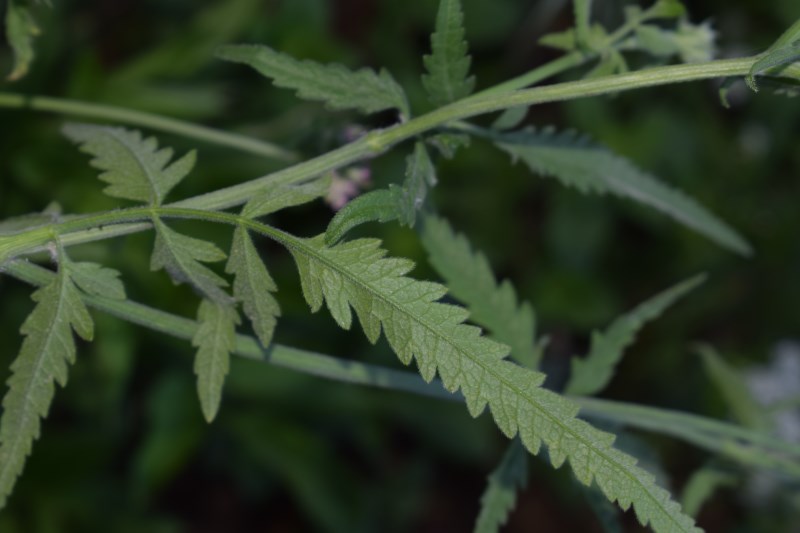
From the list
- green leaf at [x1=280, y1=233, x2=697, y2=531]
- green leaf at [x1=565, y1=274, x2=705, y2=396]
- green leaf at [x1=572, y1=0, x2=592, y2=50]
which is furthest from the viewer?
green leaf at [x1=565, y1=274, x2=705, y2=396]

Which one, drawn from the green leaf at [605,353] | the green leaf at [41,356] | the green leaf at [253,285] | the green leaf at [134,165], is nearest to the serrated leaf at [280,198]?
the green leaf at [253,285]

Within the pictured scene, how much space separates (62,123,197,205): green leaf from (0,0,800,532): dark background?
1.12 metres

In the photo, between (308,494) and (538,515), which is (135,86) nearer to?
(308,494)

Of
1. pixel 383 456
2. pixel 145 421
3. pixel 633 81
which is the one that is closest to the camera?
pixel 633 81

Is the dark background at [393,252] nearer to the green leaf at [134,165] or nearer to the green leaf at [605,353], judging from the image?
the green leaf at [134,165]

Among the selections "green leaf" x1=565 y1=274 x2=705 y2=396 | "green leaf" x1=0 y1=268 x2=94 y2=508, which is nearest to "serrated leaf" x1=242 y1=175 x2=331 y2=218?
"green leaf" x1=0 y1=268 x2=94 y2=508

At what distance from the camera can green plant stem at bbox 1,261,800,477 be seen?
4.67 ft

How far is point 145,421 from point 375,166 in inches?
51.2

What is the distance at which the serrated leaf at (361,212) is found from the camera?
1188 mm

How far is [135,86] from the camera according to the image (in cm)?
305

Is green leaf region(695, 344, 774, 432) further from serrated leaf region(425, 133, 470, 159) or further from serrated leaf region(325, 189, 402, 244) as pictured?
serrated leaf region(325, 189, 402, 244)

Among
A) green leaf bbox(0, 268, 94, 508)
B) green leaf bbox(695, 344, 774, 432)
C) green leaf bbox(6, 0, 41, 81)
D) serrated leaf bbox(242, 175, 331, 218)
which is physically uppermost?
green leaf bbox(6, 0, 41, 81)

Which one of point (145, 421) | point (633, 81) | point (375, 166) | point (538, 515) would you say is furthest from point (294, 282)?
point (633, 81)

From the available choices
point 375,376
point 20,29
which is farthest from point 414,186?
point 20,29
